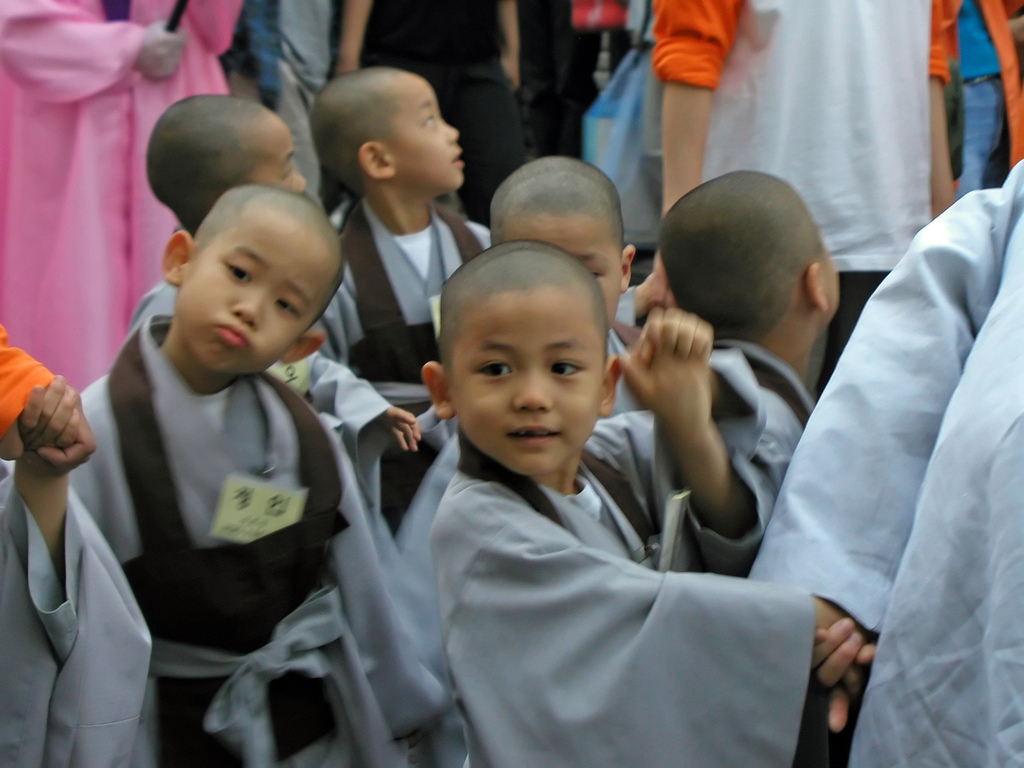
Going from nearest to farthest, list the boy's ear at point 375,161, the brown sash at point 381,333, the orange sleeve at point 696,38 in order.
→ the orange sleeve at point 696,38
the brown sash at point 381,333
the boy's ear at point 375,161

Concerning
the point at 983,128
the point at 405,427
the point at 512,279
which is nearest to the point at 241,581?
the point at 405,427

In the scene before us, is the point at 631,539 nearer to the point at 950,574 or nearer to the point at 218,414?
the point at 950,574

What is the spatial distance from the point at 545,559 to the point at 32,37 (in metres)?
2.03

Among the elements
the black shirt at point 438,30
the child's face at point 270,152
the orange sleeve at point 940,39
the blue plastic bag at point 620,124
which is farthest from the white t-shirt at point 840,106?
the black shirt at point 438,30

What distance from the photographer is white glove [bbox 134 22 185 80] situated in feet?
8.73

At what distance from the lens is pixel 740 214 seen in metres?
1.52

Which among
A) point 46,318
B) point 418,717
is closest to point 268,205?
point 418,717

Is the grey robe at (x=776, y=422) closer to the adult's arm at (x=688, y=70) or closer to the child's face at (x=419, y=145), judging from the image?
the adult's arm at (x=688, y=70)

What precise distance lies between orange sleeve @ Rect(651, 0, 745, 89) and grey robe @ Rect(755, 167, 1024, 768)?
3.31ft

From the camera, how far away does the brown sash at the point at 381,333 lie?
2270 mm

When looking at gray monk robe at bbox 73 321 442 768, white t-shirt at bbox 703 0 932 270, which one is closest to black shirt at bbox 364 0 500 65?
white t-shirt at bbox 703 0 932 270

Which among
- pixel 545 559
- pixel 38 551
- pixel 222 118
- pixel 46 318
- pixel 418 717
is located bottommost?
pixel 418 717

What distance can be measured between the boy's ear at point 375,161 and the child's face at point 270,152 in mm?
200

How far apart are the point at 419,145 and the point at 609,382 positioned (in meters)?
1.38
